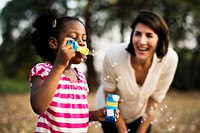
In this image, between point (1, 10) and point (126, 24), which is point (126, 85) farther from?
point (126, 24)

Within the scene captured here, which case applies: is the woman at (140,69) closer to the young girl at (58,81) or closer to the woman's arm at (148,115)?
the woman's arm at (148,115)

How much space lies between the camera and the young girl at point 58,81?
1932mm

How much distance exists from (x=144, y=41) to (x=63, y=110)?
120 cm

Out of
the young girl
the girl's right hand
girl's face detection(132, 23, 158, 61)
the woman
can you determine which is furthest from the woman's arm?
the girl's right hand

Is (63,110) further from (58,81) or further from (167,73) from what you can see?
(167,73)

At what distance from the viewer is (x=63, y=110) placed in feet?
6.92

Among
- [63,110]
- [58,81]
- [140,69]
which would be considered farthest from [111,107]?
[140,69]

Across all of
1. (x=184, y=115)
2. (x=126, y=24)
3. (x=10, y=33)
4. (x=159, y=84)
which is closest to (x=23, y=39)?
(x=10, y=33)

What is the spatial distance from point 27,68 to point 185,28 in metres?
7.65

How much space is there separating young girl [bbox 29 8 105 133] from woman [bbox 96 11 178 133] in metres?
0.94

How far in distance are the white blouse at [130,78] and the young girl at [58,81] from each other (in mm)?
949

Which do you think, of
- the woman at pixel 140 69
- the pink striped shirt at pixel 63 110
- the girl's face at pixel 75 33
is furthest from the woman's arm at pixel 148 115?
the girl's face at pixel 75 33

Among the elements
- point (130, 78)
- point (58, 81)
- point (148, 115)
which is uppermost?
point (58, 81)

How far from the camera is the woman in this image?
10.3 ft
